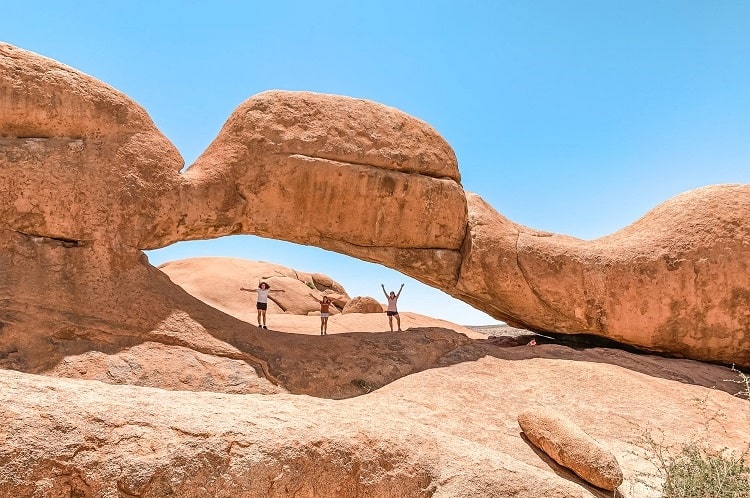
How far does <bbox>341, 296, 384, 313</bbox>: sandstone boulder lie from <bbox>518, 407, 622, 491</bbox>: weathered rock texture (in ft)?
43.3

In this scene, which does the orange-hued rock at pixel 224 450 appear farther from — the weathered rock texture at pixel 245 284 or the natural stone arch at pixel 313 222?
the weathered rock texture at pixel 245 284

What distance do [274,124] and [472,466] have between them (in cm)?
787

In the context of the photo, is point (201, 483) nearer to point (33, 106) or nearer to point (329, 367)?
point (329, 367)

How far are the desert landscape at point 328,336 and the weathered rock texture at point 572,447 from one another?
0.08ft

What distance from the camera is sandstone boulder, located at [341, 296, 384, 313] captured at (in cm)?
2014

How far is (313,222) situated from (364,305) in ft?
32.8

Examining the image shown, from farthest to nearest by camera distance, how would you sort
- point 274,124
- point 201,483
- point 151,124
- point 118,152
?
1. point 274,124
2. point 151,124
3. point 118,152
4. point 201,483

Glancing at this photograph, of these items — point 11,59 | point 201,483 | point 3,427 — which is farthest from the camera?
point 11,59

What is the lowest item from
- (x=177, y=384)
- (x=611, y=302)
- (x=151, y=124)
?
(x=177, y=384)

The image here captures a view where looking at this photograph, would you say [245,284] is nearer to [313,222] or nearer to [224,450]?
[313,222]

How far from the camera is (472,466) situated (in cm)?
385

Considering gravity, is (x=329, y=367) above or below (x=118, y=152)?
below

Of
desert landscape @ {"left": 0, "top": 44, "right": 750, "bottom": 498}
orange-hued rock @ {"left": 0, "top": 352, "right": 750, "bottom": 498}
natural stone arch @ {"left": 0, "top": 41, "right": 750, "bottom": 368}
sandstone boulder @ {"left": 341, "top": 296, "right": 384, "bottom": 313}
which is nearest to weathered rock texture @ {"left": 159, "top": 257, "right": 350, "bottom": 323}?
sandstone boulder @ {"left": 341, "top": 296, "right": 384, "bottom": 313}

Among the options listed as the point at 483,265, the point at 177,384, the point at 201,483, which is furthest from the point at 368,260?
the point at 201,483
